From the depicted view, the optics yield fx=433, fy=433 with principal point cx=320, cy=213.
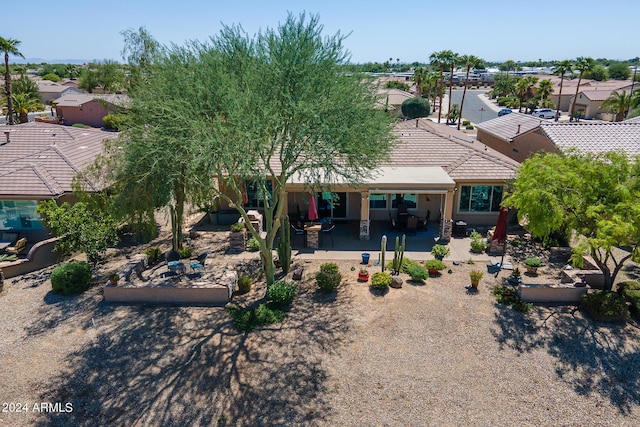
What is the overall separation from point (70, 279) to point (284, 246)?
8.12 meters

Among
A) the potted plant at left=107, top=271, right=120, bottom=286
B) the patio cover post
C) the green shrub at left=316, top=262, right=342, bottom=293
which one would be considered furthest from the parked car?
the potted plant at left=107, top=271, right=120, bottom=286

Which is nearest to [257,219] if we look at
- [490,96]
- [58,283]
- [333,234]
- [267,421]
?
[333,234]

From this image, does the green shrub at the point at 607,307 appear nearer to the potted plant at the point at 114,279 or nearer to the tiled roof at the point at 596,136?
the tiled roof at the point at 596,136

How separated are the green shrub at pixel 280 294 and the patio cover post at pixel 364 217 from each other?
21.8 ft

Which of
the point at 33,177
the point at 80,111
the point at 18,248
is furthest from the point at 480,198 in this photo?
the point at 80,111

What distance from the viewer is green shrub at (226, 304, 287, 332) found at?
47.1 feet

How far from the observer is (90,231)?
17.6m

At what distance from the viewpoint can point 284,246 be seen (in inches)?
694

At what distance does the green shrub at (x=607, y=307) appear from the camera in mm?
14406

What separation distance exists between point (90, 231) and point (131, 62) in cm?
998

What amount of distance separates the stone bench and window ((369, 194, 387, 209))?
30.3ft

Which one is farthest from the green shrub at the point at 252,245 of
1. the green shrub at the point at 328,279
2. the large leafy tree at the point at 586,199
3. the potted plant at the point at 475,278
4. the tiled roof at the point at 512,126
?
the tiled roof at the point at 512,126

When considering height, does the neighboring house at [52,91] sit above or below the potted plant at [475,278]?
above

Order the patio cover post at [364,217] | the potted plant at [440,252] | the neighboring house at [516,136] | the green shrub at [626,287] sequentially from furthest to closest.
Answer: the neighboring house at [516,136] → the patio cover post at [364,217] → the potted plant at [440,252] → the green shrub at [626,287]
